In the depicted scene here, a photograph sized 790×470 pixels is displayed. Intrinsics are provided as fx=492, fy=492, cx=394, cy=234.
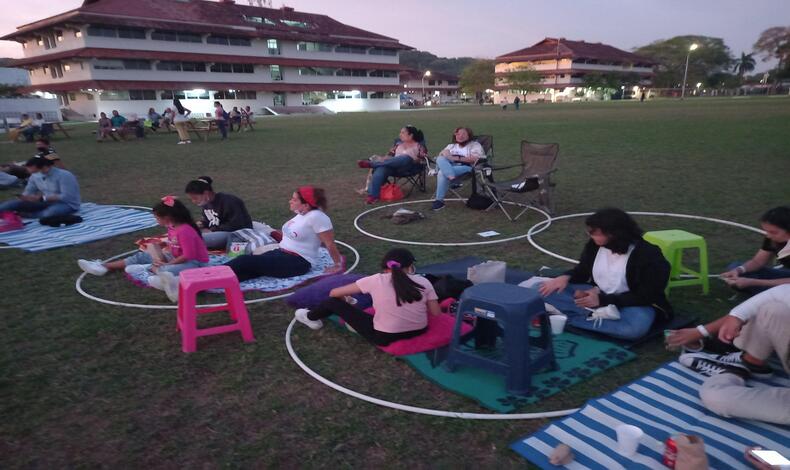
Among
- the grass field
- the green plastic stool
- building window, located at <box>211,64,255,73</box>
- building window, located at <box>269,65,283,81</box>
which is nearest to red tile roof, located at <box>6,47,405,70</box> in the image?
building window, located at <box>211,64,255,73</box>

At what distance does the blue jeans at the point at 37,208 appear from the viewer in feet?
23.1

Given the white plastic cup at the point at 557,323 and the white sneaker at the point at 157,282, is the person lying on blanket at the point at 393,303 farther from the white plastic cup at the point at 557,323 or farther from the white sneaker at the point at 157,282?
the white sneaker at the point at 157,282

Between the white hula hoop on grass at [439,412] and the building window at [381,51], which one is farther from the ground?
the building window at [381,51]

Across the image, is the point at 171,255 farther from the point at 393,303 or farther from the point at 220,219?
the point at 393,303

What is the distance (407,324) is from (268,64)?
52.0m

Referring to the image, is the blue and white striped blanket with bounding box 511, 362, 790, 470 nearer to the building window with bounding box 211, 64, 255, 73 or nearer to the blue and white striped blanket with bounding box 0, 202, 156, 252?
the blue and white striped blanket with bounding box 0, 202, 156, 252

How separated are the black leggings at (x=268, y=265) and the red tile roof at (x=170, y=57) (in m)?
42.5

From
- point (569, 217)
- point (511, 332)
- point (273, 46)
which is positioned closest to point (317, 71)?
point (273, 46)

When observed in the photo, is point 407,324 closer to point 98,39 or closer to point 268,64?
point 98,39

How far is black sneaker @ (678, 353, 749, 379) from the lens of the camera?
284 cm

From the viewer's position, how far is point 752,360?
8.98 ft

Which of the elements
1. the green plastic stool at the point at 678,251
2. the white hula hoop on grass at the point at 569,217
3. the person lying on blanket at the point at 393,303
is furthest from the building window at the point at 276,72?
the person lying on blanket at the point at 393,303

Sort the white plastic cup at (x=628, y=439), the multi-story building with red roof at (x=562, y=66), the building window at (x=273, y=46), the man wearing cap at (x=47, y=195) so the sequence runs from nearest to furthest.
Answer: the white plastic cup at (x=628, y=439), the man wearing cap at (x=47, y=195), the building window at (x=273, y=46), the multi-story building with red roof at (x=562, y=66)

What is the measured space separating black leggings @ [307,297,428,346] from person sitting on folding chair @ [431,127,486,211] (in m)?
4.24
